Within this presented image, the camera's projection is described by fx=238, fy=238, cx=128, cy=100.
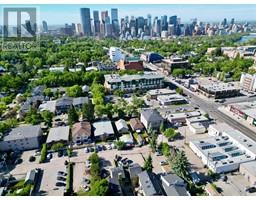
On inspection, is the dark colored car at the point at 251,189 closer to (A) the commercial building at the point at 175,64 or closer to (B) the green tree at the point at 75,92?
(B) the green tree at the point at 75,92

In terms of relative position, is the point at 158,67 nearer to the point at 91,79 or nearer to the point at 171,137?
the point at 91,79

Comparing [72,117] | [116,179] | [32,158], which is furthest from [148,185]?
[72,117]

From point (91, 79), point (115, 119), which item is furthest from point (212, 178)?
point (91, 79)

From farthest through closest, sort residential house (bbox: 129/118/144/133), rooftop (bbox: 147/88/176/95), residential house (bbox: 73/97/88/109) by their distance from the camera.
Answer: rooftop (bbox: 147/88/176/95) < residential house (bbox: 73/97/88/109) < residential house (bbox: 129/118/144/133)

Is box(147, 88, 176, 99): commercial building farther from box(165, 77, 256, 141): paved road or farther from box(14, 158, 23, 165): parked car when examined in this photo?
box(14, 158, 23, 165): parked car

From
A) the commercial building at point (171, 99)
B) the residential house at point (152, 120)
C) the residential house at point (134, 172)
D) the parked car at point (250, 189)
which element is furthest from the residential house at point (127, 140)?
the commercial building at point (171, 99)

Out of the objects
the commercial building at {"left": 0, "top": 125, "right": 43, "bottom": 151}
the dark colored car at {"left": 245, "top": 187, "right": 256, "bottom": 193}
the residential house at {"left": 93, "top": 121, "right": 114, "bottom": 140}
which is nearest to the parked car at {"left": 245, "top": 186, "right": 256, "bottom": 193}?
the dark colored car at {"left": 245, "top": 187, "right": 256, "bottom": 193}

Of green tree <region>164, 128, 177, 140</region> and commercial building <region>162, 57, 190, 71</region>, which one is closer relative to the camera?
green tree <region>164, 128, 177, 140</region>
